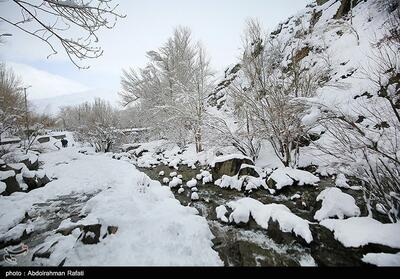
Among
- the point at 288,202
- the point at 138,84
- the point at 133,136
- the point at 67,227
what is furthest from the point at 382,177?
the point at 133,136

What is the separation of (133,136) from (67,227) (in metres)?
19.3

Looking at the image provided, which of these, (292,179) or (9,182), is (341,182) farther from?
(9,182)

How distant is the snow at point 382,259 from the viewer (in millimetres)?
2590

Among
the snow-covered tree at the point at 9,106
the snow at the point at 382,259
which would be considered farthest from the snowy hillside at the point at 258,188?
the snow-covered tree at the point at 9,106

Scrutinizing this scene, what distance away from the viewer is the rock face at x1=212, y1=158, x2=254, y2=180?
7.72 meters

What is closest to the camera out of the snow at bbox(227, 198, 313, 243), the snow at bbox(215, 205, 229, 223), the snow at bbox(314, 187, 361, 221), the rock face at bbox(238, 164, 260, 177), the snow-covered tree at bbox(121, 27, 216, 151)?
the snow at bbox(227, 198, 313, 243)

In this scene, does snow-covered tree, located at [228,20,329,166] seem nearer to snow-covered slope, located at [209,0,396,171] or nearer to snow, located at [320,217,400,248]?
snow-covered slope, located at [209,0,396,171]

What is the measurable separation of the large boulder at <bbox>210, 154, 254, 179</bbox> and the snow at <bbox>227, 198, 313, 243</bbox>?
8.95ft

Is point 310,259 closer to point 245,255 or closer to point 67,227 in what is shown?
point 245,255

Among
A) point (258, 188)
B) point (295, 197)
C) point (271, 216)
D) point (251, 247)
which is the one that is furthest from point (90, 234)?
point (295, 197)

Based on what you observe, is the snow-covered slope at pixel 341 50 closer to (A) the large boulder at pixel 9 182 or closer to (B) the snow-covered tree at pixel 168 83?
(B) the snow-covered tree at pixel 168 83

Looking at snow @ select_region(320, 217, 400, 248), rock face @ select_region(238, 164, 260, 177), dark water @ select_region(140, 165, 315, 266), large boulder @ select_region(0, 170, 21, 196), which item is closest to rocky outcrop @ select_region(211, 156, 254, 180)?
rock face @ select_region(238, 164, 260, 177)

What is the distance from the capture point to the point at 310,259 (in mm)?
3186

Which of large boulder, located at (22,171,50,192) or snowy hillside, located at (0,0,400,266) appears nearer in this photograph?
snowy hillside, located at (0,0,400,266)
